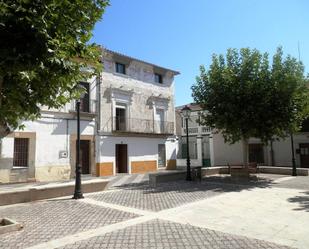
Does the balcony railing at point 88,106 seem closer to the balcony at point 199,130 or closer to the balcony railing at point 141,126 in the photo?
the balcony railing at point 141,126

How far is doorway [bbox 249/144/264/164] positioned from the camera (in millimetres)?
26119

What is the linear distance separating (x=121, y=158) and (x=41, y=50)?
675 inches

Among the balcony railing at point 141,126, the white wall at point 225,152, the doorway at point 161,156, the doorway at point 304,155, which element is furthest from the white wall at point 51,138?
the doorway at point 304,155

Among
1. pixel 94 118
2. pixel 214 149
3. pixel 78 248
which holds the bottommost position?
pixel 78 248

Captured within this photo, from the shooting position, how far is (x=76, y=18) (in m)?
5.88

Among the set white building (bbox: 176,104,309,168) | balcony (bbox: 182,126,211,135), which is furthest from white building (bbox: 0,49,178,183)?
balcony (bbox: 182,126,211,135)

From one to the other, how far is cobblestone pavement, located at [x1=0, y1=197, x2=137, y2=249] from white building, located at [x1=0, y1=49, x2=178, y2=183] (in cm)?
747

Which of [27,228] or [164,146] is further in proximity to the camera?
[164,146]

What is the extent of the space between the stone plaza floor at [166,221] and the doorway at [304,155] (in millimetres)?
14954

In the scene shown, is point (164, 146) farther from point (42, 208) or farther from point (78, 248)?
point (78, 248)

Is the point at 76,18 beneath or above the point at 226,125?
above

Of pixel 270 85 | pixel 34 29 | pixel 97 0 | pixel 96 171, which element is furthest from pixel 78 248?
pixel 96 171

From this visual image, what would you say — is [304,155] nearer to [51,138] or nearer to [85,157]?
[85,157]

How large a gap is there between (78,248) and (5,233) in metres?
2.06
